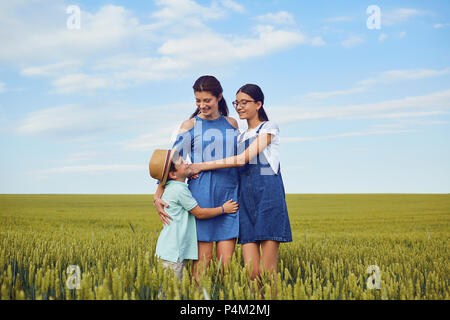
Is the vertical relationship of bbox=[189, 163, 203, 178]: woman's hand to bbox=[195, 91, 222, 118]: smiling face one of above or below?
below

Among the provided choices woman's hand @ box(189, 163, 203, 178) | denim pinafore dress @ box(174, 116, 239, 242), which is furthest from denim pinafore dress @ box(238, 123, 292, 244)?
woman's hand @ box(189, 163, 203, 178)

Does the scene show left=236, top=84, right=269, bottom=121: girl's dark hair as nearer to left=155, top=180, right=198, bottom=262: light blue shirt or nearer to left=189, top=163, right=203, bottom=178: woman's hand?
left=189, top=163, right=203, bottom=178: woman's hand

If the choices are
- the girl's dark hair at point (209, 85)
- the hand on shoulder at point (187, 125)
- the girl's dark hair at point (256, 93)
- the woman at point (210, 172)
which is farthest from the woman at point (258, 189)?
the hand on shoulder at point (187, 125)

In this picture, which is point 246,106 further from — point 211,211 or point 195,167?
point 211,211

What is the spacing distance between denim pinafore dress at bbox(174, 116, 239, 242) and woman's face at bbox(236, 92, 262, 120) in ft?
0.78

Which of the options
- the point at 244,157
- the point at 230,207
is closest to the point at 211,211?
the point at 230,207

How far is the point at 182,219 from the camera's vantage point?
3.62 m

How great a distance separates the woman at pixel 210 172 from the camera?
12.0 ft

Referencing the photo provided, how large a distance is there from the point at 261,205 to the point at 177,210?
83 cm

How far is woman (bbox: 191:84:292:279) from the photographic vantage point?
11.8 ft

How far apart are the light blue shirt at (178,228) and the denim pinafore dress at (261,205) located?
51 cm

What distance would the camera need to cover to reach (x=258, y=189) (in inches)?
142
